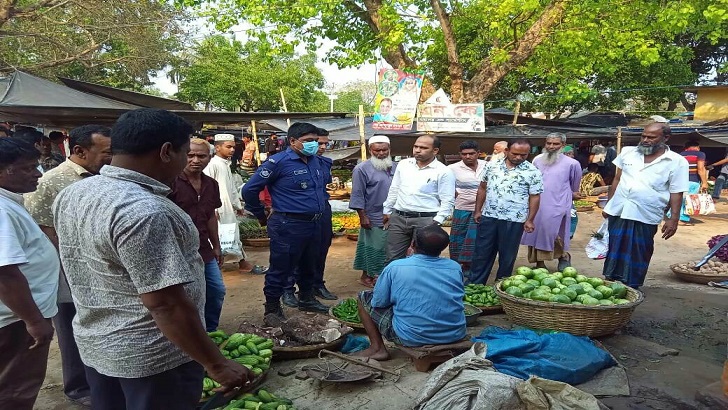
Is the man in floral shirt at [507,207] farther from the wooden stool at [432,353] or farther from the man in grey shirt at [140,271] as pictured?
the man in grey shirt at [140,271]

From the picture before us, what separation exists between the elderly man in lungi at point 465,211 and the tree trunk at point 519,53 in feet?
20.0

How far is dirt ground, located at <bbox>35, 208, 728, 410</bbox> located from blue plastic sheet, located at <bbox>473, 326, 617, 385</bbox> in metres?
0.26

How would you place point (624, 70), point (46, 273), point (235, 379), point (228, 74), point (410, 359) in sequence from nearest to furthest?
point (235, 379) → point (46, 273) → point (410, 359) → point (624, 70) → point (228, 74)

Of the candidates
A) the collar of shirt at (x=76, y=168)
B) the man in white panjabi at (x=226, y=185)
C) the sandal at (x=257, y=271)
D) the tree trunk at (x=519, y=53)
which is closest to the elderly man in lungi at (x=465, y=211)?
the sandal at (x=257, y=271)

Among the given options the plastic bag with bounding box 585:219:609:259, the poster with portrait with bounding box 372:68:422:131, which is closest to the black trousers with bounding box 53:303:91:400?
the plastic bag with bounding box 585:219:609:259

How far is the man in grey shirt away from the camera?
5.24 feet

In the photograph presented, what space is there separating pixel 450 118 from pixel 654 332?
5.26 metres

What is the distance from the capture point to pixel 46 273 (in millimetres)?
2768

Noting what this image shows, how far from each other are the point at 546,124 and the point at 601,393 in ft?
37.3

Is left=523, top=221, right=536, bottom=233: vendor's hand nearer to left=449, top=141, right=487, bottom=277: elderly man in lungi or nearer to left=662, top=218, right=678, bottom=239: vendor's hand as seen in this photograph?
left=449, top=141, right=487, bottom=277: elderly man in lungi

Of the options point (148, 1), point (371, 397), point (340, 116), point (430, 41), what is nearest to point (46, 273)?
point (371, 397)

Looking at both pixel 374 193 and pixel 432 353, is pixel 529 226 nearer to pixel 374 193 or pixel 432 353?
pixel 374 193

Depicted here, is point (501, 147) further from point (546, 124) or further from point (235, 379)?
point (235, 379)

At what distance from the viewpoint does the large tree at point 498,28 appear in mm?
11250
